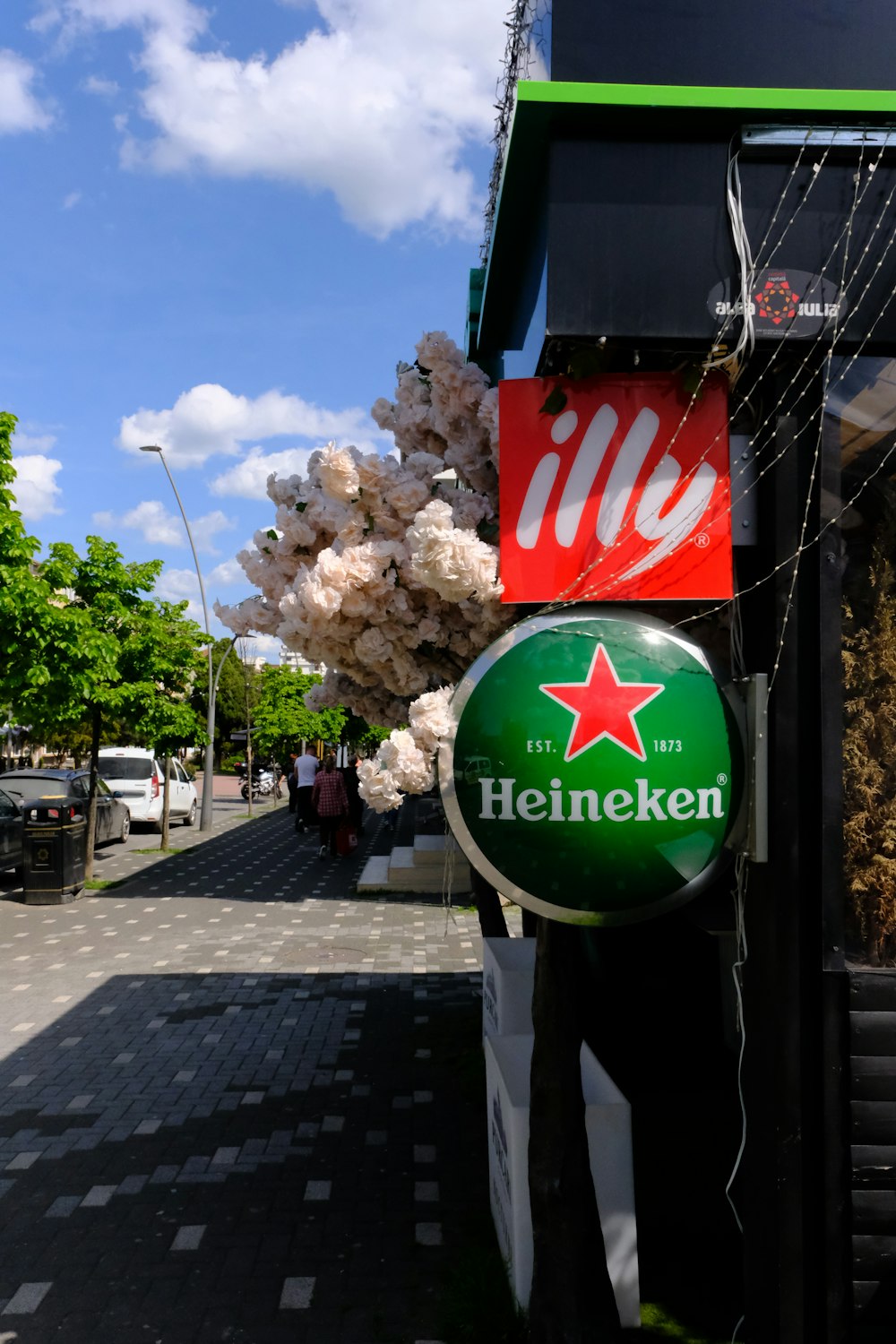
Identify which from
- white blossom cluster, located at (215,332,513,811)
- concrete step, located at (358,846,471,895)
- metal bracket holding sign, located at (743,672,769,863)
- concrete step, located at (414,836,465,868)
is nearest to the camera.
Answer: metal bracket holding sign, located at (743,672,769,863)

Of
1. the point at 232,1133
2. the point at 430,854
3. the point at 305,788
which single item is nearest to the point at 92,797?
the point at 430,854

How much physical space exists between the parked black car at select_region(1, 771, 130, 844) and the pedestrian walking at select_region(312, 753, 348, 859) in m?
3.92

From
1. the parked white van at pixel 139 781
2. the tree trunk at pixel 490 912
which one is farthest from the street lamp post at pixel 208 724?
the tree trunk at pixel 490 912

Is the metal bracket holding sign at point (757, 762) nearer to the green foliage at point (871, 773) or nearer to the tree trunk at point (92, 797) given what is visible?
the green foliage at point (871, 773)

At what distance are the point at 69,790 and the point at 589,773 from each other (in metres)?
17.4

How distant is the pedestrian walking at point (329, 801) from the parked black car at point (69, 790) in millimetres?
3922

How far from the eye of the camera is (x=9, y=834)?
15.1 m

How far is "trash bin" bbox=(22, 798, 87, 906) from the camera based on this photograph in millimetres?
13453

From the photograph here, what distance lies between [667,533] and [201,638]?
15922 mm

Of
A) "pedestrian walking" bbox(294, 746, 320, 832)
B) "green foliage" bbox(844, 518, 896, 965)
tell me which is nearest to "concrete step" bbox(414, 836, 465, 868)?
"pedestrian walking" bbox(294, 746, 320, 832)

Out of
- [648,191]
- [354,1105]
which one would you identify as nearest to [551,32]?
[648,191]

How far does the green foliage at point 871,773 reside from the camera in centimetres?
333

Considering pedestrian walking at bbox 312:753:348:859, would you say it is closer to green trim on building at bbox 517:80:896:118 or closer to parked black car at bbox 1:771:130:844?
parked black car at bbox 1:771:130:844

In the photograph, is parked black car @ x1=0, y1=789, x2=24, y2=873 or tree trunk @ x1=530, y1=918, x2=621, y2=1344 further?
parked black car @ x1=0, y1=789, x2=24, y2=873
